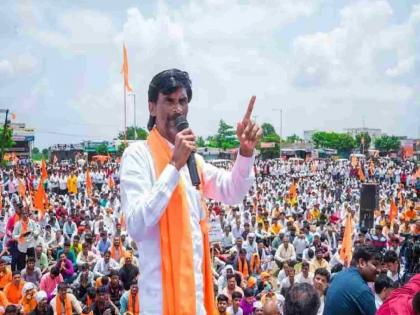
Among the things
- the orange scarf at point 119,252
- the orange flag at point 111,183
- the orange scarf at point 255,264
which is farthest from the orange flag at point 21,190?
the orange scarf at point 255,264

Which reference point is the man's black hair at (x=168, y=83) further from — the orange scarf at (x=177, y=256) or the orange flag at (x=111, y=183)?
the orange flag at (x=111, y=183)

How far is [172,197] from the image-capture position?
194cm

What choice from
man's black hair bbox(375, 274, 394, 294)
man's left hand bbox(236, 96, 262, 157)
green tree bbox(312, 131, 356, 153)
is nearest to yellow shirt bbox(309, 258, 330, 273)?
man's black hair bbox(375, 274, 394, 294)

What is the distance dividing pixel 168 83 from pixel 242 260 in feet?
25.1

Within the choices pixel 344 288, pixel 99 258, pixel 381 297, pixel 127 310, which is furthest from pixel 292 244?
pixel 344 288

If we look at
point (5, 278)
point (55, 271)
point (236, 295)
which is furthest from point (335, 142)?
point (236, 295)

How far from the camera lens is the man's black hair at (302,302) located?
2.61 metres

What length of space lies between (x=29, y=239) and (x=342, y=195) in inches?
507

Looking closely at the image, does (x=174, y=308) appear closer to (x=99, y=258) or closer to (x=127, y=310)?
(x=127, y=310)

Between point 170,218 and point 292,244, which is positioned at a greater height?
point 170,218

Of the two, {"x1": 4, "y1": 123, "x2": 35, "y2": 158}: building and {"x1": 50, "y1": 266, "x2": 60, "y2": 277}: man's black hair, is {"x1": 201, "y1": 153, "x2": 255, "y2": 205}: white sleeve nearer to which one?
{"x1": 50, "y1": 266, "x2": 60, "y2": 277}: man's black hair

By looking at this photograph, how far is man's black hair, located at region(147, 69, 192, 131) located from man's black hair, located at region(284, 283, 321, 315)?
1.17 m

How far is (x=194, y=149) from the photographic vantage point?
6.23 ft

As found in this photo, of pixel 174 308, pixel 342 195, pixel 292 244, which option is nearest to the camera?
pixel 174 308
